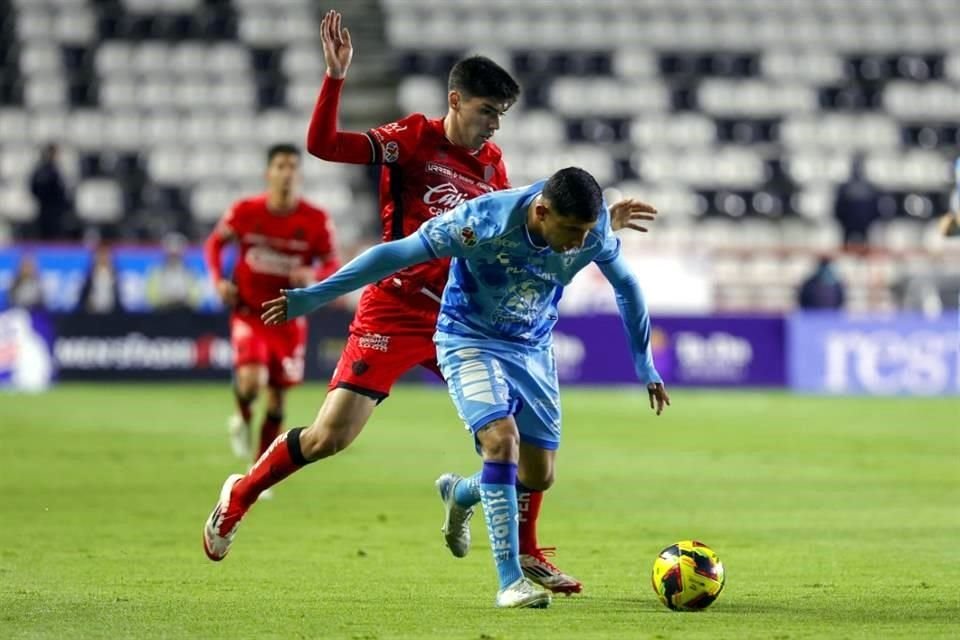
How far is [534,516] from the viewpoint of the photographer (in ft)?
26.9

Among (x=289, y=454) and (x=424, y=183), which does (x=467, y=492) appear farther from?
(x=424, y=183)

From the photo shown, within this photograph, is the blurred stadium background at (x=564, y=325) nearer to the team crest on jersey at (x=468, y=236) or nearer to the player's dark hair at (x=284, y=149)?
the team crest on jersey at (x=468, y=236)

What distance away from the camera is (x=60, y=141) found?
98.7ft

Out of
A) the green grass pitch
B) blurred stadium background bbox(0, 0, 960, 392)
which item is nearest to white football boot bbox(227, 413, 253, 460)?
the green grass pitch

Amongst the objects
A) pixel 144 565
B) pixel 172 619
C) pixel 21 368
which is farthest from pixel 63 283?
pixel 172 619

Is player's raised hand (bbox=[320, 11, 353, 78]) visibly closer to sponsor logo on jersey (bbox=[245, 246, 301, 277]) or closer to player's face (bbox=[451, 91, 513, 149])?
player's face (bbox=[451, 91, 513, 149])

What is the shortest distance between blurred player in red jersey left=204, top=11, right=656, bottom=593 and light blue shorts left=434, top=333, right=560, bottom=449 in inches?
10.9

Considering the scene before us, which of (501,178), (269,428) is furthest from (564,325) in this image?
(501,178)

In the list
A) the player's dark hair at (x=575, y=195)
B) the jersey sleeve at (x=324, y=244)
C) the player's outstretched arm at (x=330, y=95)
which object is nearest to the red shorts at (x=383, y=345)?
the player's outstretched arm at (x=330, y=95)

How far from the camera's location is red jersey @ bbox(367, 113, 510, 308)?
8445 mm

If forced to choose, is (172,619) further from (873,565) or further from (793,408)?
(793,408)

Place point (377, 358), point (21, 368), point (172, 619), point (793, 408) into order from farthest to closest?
1. point (21, 368)
2. point (793, 408)
3. point (377, 358)
4. point (172, 619)

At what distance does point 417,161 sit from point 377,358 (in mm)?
947

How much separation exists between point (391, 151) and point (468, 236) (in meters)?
1.27
